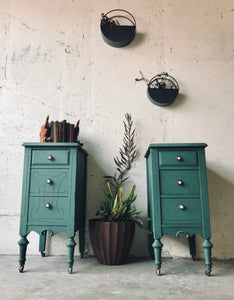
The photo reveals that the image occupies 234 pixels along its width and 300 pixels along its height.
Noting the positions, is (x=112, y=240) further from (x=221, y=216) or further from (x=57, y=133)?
(x=221, y=216)

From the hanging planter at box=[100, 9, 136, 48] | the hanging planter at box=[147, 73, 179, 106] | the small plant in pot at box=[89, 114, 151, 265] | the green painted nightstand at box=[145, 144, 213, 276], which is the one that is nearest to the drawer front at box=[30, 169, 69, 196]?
the small plant in pot at box=[89, 114, 151, 265]

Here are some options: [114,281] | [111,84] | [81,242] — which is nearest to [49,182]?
[81,242]

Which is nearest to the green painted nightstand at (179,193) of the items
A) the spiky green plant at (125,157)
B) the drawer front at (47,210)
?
the spiky green plant at (125,157)

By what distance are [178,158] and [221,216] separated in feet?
2.81

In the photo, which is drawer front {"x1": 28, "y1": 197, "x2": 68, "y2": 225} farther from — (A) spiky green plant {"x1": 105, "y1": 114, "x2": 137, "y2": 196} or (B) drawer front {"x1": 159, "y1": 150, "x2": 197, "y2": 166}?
(B) drawer front {"x1": 159, "y1": 150, "x2": 197, "y2": 166}

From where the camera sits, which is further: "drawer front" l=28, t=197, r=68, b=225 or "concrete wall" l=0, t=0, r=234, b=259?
"concrete wall" l=0, t=0, r=234, b=259

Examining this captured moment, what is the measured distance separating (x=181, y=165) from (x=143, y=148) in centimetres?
62

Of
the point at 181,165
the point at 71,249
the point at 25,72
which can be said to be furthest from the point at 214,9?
the point at 71,249

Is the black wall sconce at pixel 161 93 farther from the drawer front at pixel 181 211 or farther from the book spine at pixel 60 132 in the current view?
the drawer front at pixel 181 211

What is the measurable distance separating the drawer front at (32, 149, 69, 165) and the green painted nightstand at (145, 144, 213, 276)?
64 centimetres

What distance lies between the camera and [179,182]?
5.81 ft

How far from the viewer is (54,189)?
1.79m

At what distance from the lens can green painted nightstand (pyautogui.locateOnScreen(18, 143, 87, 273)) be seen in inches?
68.4

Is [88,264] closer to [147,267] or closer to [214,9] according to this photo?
[147,267]
